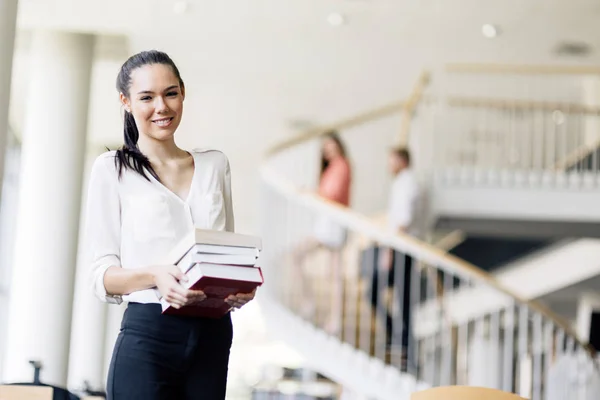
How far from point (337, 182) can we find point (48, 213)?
2217 millimetres

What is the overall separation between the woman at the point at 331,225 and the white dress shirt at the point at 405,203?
1.25 ft

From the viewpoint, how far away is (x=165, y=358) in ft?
6.13

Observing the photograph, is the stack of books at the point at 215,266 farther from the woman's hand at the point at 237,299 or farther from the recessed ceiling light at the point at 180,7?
the recessed ceiling light at the point at 180,7

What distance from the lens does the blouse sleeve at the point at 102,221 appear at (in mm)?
1950

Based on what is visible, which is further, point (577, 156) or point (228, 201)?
point (577, 156)

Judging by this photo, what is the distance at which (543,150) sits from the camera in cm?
1124

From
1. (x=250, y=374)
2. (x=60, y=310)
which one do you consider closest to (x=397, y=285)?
(x=60, y=310)

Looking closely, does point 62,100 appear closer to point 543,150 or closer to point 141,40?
point 141,40

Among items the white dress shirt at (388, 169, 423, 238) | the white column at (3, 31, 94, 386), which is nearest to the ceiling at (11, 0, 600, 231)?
the white column at (3, 31, 94, 386)

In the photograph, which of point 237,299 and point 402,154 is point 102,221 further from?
point 402,154

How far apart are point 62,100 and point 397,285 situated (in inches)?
117

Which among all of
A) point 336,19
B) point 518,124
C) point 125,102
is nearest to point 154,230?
point 125,102

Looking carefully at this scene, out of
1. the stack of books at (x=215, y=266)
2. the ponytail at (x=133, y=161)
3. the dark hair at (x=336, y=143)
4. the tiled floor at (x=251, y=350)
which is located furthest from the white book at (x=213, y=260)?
the tiled floor at (x=251, y=350)

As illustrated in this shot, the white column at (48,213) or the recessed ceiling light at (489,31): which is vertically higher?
the recessed ceiling light at (489,31)
